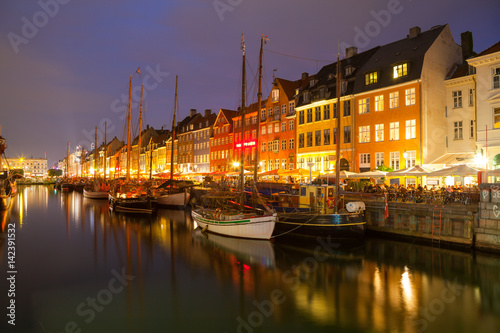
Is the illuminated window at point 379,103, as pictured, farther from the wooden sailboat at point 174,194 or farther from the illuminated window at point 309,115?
the wooden sailboat at point 174,194

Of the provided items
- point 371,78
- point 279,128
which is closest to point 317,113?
point 371,78

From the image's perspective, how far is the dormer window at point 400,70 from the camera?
116ft

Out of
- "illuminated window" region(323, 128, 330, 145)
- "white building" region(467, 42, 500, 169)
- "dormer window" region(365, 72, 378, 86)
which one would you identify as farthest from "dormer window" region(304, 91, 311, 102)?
"white building" region(467, 42, 500, 169)

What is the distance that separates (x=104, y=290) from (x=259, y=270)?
7093 millimetres

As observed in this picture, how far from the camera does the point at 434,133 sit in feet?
112

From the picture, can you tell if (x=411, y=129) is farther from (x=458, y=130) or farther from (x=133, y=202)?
(x=133, y=202)

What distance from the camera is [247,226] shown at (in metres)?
24.3

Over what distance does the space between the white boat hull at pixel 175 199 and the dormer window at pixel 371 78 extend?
2402cm

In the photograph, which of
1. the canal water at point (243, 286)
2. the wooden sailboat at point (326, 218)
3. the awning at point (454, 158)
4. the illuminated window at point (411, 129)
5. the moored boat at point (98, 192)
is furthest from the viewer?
the moored boat at point (98, 192)

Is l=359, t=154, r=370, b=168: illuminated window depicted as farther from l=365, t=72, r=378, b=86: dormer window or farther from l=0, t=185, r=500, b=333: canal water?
l=0, t=185, r=500, b=333: canal water

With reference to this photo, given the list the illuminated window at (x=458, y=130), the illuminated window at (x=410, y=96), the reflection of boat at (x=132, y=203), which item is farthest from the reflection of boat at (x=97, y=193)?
the illuminated window at (x=458, y=130)

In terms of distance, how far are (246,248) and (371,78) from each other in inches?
983

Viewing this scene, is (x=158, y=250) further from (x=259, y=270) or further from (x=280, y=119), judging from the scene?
(x=280, y=119)

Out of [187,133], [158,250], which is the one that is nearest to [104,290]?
[158,250]
